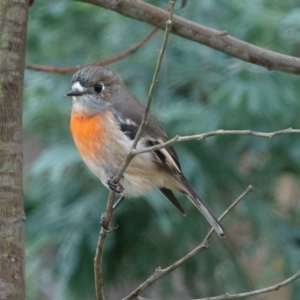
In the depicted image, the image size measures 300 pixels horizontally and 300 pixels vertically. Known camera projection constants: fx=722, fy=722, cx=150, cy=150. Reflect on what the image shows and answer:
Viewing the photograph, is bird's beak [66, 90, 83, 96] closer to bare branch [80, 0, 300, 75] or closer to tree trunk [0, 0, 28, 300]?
bare branch [80, 0, 300, 75]

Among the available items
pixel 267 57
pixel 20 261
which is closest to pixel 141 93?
pixel 267 57

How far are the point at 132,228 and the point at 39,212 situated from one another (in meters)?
0.66

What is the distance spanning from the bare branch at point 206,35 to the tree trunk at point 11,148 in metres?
0.52

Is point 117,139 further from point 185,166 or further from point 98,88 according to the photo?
point 185,166

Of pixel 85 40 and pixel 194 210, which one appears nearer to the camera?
pixel 194 210

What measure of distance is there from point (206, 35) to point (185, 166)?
175cm

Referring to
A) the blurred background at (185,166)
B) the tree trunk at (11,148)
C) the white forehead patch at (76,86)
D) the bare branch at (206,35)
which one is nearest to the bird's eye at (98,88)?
the white forehead patch at (76,86)

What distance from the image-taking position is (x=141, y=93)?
4844 millimetres

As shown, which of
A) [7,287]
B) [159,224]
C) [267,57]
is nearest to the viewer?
[7,287]

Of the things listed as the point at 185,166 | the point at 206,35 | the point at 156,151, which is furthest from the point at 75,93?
the point at 185,166

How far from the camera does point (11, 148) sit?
2.42 metres

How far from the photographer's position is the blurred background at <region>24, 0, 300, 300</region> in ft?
15.2

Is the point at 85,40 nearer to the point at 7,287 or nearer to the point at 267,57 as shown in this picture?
the point at 267,57

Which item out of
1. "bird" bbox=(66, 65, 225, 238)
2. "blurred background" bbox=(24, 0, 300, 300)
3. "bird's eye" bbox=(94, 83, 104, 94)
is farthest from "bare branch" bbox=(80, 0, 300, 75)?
"blurred background" bbox=(24, 0, 300, 300)
